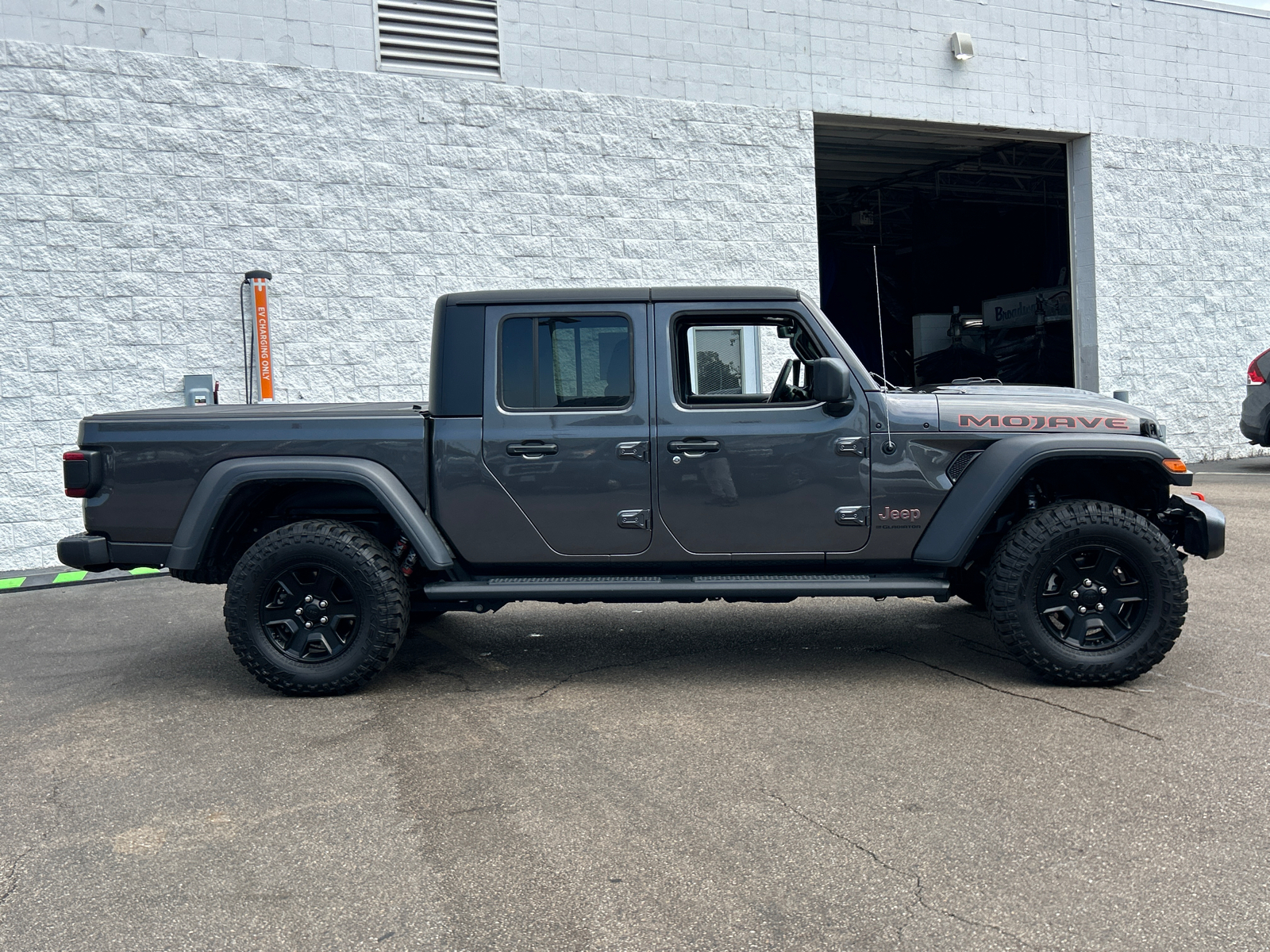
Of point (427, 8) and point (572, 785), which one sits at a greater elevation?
point (427, 8)

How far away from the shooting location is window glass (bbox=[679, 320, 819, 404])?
17.0ft

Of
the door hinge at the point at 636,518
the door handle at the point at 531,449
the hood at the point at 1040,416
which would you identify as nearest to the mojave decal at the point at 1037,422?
the hood at the point at 1040,416

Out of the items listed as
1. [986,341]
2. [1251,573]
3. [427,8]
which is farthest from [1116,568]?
[986,341]

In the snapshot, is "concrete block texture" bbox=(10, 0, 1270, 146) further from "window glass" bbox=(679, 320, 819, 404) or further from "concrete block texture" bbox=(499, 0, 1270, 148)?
"window glass" bbox=(679, 320, 819, 404)

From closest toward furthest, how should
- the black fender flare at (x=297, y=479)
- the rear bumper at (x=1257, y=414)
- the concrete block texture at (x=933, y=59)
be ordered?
the black fender flare at (x=297, y=479), the concrete block texture at (x=933, y=59), the rear bumper at (x=1257, y=414)

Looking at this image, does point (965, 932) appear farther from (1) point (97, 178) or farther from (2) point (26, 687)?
(1) point (97, 178)

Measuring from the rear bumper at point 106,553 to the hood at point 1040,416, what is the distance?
3.81 m

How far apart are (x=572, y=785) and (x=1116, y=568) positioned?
9.00 ft

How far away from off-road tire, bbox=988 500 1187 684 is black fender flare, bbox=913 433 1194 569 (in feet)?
0.68

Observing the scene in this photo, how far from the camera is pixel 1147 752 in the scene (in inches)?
155

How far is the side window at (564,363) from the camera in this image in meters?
5.10

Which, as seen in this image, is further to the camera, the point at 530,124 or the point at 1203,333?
the point at 1203,333

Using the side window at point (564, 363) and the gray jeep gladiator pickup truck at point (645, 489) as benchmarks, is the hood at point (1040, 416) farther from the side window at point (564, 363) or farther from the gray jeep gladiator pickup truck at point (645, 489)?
the side window at point (564, 363)

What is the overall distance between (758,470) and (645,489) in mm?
540
